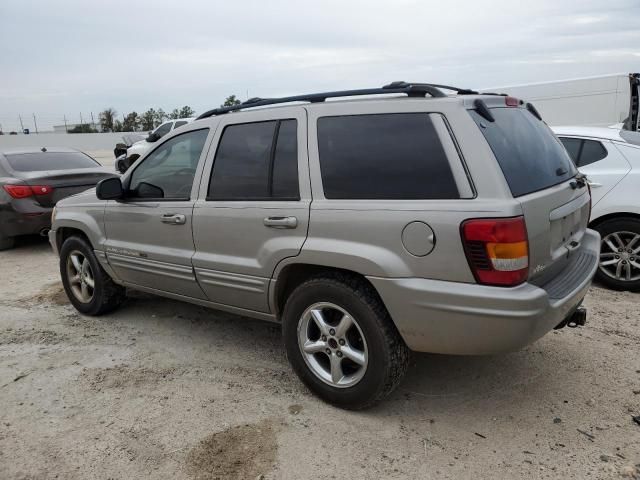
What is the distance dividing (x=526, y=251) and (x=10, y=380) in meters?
3.53

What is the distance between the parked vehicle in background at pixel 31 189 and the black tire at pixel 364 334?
16.8 feet

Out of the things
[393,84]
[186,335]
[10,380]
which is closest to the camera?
[393,84]

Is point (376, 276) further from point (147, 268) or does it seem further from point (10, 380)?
point (10, 380)

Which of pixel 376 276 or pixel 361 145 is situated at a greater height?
pixel 361 145

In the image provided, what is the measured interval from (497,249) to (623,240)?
3242 millimetres

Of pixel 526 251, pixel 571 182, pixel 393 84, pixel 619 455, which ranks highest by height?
pixel 393 84

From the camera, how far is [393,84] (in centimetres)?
321

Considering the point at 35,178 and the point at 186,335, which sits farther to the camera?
the point at 35,178

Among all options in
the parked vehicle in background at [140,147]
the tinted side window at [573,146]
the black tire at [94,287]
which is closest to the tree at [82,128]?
the parked vehicle in background at [140,147]

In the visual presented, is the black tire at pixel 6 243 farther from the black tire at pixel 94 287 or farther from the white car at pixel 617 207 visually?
the white car at pixel 617 207

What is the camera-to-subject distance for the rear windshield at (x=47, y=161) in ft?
25.7

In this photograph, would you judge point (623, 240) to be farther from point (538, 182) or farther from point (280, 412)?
point (280, 412)

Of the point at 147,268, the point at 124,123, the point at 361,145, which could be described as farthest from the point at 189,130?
the point at 124,123

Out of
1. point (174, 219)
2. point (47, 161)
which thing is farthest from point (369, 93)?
point (47, 161)
